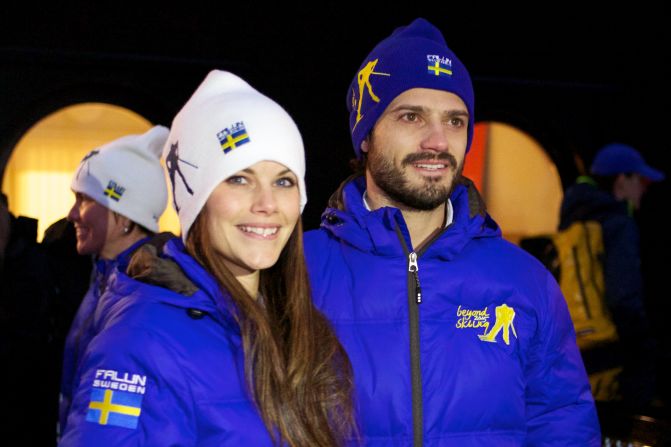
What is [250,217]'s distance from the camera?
66.9 inches

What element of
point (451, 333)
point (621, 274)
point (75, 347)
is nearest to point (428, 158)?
point (451, 333)

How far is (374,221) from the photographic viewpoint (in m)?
2.11

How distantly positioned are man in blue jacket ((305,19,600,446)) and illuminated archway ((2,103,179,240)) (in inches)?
165

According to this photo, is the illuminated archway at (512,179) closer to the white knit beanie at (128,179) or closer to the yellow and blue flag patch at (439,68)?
the white knit beanie at (128,179)

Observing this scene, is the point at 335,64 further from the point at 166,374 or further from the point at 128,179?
the point at 166,374

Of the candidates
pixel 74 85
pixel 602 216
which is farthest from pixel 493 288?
pixel 74 85

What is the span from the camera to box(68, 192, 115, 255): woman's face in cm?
312

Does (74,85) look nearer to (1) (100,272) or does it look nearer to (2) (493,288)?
(1) (100,272)

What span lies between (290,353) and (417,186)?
647mm

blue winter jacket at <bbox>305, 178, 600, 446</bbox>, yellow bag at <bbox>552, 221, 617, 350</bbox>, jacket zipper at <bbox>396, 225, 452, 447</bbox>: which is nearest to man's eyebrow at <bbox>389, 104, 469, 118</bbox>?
blue winter jacket at <bbox>305, 178, 600, 446</bbox>

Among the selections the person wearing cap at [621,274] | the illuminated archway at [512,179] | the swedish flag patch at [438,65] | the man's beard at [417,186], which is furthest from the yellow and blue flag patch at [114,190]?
the illuminated archway at [512,179]

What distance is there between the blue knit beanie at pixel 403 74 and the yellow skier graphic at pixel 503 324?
58cm

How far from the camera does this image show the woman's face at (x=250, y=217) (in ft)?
5.59

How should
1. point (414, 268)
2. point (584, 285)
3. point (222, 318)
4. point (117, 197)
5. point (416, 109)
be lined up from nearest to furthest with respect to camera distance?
point (222, 318)
point (414, 268)
point (416, 109)
point (117, 197)
point (584, 285)
